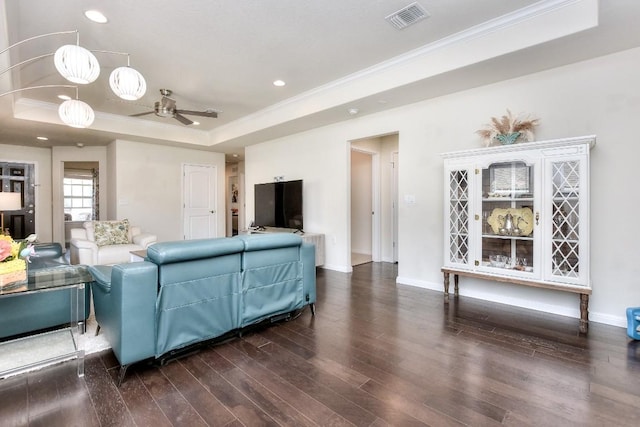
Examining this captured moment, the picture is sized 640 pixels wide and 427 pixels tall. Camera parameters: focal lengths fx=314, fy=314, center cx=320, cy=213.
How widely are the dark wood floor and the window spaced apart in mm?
8305

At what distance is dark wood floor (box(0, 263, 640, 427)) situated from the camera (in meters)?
1.69

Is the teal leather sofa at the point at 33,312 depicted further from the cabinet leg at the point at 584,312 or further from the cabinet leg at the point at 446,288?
the cabinet leg at the point at 584,312

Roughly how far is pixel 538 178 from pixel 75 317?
164 inches

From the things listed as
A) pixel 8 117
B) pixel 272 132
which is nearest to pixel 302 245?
pixel 272 132

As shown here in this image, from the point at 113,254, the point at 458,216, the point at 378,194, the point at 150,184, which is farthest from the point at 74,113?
the point at 378,194

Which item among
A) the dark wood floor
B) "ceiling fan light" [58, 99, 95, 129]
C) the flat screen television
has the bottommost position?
the dark wood floor

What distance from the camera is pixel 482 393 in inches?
74.7

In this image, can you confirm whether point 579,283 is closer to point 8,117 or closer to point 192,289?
point 192,289

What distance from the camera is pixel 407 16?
9.07 feet

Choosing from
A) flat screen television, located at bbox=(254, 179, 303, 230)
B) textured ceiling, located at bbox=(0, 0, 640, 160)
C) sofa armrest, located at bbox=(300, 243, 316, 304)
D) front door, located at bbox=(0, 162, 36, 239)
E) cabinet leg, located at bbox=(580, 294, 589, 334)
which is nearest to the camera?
textured ceiling, located at bbox=(0, 0, 640, 160)

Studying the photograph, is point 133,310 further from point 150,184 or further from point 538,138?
point 150,184

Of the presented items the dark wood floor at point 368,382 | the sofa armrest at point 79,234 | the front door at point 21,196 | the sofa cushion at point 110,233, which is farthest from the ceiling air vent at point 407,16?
the front door at point 21,196

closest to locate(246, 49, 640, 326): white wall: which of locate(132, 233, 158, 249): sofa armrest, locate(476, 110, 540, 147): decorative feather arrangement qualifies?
locate(476, 110, 540, 147): decorative feather arrangement

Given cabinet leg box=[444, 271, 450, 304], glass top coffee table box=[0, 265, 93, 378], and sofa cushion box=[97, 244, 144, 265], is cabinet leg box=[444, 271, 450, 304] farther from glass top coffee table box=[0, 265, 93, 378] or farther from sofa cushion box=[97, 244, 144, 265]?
sofa cushion box=[97, 244, 144, 265]
